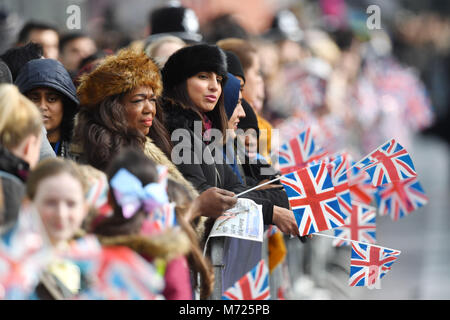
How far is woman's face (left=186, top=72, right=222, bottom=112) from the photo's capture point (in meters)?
5.83

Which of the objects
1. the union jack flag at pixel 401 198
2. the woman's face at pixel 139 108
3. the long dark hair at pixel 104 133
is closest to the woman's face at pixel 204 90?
the woman's face at pixel 139 108

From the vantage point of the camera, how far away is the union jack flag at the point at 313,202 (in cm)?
555

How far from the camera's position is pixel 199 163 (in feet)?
18.3

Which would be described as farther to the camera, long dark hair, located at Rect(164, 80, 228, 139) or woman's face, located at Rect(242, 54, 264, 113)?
woman's face, located at Rect(242, 54, 264, 113)

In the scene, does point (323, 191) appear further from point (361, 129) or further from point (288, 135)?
point (361, 129)

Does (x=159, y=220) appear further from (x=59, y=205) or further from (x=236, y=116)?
(x=236, y=116)

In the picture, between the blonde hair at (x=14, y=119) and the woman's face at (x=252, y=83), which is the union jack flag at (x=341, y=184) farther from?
the blonde hair at (x=14, y=119)

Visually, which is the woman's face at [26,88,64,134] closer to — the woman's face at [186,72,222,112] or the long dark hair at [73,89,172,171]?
the long dark hair at [73,89,172,171]

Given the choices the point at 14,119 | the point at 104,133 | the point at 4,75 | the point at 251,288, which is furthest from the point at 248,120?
the point at 14,119

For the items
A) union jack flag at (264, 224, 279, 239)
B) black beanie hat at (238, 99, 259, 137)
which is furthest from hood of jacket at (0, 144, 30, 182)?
black beanie hat at (238, 99, 259, 137)

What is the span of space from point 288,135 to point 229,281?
3001 millimetres

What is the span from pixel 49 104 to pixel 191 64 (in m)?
0.88
